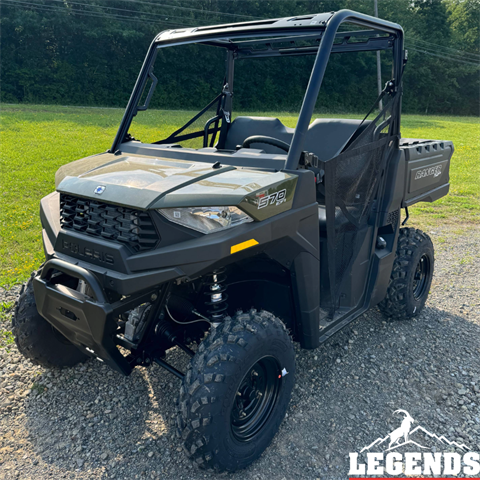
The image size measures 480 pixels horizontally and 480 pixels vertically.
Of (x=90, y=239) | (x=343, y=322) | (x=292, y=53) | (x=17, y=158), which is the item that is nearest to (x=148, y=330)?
(x=90, y=239)

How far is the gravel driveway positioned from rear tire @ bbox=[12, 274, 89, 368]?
0.21 metres

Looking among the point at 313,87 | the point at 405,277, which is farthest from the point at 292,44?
the point at 405,277

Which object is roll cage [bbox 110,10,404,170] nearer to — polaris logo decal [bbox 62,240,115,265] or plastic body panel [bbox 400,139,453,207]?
plastic body panel [bbox 400,139,453,207]

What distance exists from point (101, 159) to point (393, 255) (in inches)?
88.8

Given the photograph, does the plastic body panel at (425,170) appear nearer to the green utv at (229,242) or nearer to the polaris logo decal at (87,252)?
the green utv at (229,242)

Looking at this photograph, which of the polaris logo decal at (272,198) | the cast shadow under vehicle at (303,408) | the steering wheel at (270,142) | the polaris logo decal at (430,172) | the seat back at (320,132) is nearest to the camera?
the polaris logo decal at (272,198)

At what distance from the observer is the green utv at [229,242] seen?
2.19m

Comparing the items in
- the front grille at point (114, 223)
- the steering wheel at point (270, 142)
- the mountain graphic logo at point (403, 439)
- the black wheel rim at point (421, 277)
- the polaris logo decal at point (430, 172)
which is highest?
the steering wheel at point (270, 142)

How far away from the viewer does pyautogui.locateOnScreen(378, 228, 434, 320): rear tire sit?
3867 millimetres

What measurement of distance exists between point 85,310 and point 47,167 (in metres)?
8.64

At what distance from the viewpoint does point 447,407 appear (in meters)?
3.04

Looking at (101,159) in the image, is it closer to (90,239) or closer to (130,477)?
(90,239)

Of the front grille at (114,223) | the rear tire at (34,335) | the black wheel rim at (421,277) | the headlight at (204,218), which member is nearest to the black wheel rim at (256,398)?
the headlight at (204,218)

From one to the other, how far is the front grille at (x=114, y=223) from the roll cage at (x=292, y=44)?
0.82 metres
